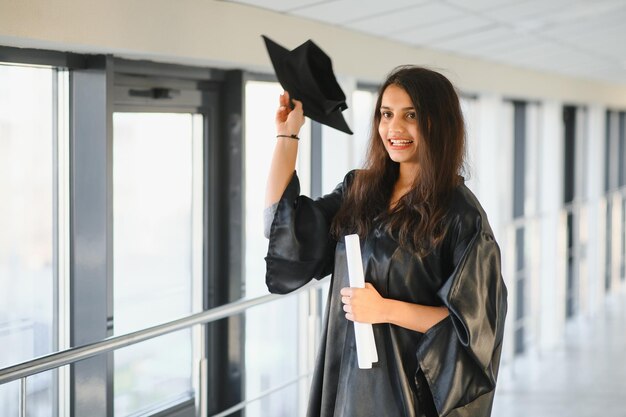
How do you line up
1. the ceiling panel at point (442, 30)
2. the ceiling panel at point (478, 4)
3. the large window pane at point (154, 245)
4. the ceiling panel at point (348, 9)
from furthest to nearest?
the ceiling panel at point (442, 30) → the ceiling panel at point (478, 4) → the ceiling panel at point (348, 9) → the large window pane at point (154, 245)

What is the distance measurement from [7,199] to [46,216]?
0.12 m

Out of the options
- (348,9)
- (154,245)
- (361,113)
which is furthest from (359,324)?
(361,113)

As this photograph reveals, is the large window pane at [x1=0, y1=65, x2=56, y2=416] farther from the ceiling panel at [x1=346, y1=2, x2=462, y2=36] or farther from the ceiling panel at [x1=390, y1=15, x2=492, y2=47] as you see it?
the ceiling panel at [x1=390, y1=15, x2=492, y2=47]

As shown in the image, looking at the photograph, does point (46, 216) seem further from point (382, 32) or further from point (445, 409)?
point (382, 32)

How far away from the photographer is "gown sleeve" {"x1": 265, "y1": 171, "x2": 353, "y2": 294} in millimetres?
1451

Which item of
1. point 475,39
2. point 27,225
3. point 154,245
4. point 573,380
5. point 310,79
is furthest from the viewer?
point 573,380

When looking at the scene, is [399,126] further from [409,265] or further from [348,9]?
[348,9]

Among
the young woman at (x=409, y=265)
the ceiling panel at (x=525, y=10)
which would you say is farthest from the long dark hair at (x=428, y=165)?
the ceiling panel at (x=525, y=10)

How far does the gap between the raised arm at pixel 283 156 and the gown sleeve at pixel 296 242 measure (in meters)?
0.01

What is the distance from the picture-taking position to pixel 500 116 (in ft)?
13.4

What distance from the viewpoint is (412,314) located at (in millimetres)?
1385

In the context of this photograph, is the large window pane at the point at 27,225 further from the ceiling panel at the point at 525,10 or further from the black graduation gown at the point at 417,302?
the ceiling panel at the point at 525,10

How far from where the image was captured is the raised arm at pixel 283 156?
1453 mm

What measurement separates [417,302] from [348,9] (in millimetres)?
1042
